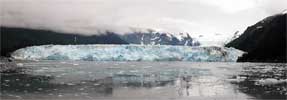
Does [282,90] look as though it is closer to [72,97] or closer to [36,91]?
[72,97]

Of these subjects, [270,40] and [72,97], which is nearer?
[72,97]

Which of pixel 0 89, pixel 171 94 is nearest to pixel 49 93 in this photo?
pixel 0 89

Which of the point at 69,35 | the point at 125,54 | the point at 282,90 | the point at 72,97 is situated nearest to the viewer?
the point at 72,97

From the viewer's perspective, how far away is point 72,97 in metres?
11.9

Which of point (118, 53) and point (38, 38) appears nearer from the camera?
point (118, 53)

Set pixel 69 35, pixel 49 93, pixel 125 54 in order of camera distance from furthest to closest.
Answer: pixel 69 35, pixel 125 54, pixel 49 93

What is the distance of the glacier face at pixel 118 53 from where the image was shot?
4962cm

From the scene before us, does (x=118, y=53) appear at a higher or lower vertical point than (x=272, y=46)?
lower

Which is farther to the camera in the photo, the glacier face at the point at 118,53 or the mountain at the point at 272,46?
the mountain at the point at 272,46

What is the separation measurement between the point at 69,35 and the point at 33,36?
1452cm

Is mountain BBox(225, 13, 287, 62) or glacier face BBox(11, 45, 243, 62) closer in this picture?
glacier face BBox(11, 45, 243, 62)

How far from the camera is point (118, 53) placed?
162 feet

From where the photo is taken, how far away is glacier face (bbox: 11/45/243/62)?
49.6 metres

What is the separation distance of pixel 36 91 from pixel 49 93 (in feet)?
2.04
